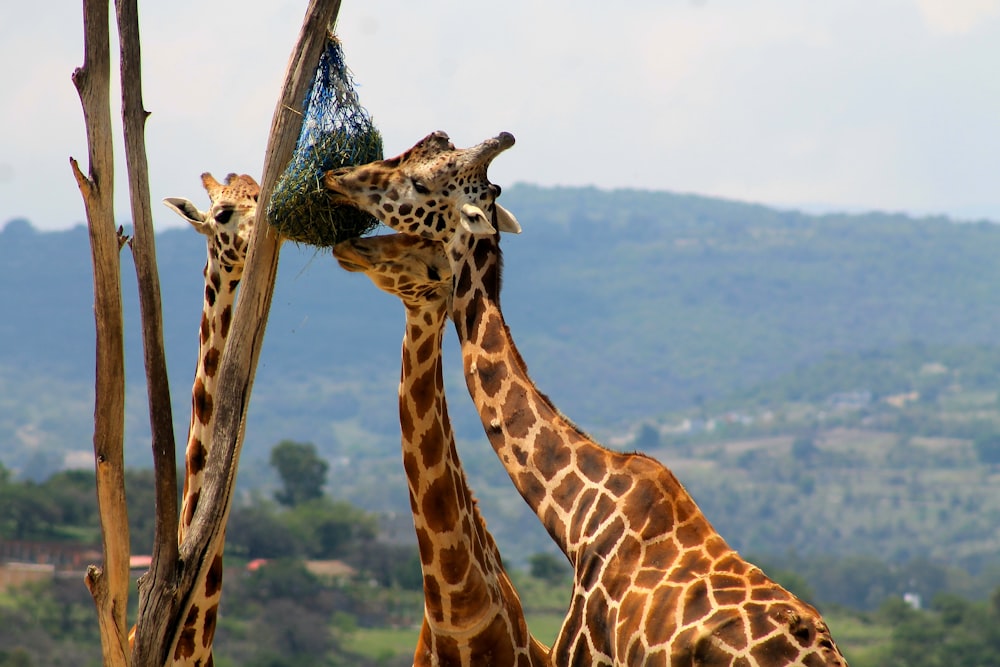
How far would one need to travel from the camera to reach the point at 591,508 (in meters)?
6.64

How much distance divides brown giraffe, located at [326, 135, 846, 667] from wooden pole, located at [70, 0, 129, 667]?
1.15 metres

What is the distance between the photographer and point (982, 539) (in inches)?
6796

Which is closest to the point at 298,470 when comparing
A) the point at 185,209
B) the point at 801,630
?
the point at 185,209

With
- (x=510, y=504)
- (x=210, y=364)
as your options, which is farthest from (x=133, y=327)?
(x=210, y=364)

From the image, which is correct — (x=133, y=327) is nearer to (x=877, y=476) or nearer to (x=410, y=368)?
(x=877, y=476)

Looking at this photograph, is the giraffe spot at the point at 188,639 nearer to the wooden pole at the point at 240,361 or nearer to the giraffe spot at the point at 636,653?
the wooden pole at the point at 240,361

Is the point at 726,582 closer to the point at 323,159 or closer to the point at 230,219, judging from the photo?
the point at 323,159

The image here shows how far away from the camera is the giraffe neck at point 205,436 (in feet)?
24.7

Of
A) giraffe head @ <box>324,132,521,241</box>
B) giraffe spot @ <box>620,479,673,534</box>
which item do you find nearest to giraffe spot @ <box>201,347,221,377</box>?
giraffe head @ <box>324,132,521,241</box>

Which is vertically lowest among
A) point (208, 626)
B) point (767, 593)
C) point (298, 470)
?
point (208, 626)

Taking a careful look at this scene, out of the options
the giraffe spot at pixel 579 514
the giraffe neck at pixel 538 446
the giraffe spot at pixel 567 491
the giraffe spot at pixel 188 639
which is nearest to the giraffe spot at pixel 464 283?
the giraffe neck at pixel 538 446

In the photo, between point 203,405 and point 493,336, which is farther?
point 203,405

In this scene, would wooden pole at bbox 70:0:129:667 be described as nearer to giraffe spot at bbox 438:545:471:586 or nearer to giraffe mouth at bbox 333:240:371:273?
giraffe mouth at bbox 333:240:371:273

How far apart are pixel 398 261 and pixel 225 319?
43.5 inches
